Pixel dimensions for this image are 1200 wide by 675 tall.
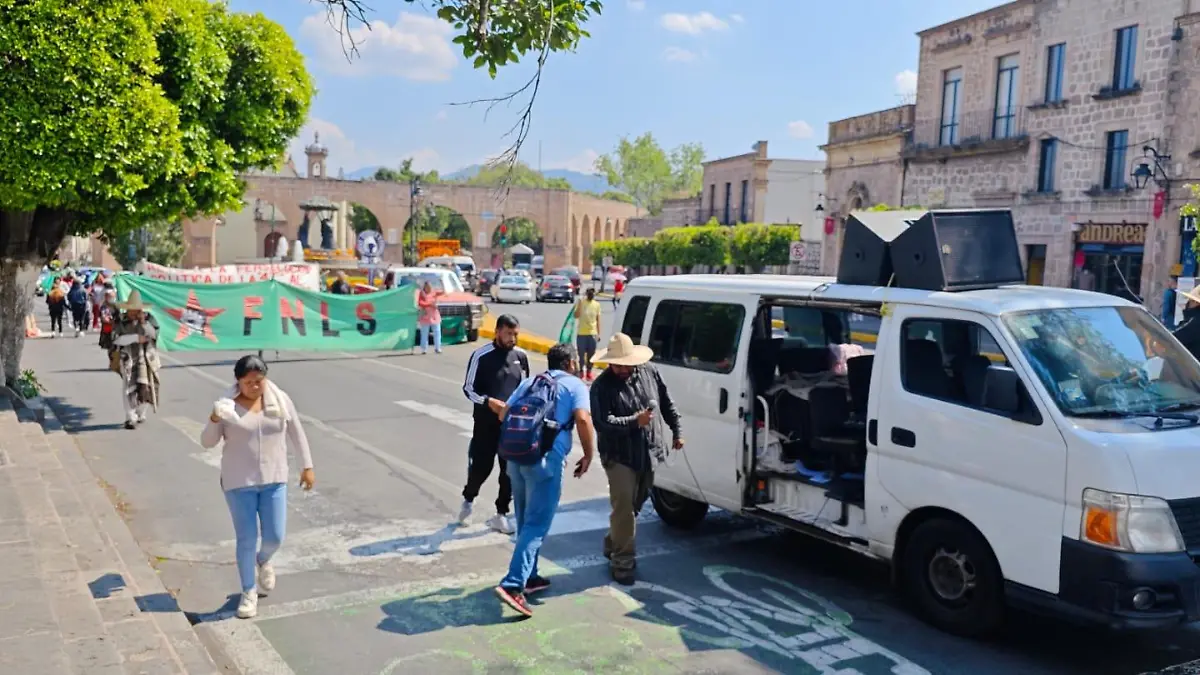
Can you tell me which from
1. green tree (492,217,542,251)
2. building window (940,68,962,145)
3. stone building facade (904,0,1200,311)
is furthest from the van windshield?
green tree (492,217,542,251)

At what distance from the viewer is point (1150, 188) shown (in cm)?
2731

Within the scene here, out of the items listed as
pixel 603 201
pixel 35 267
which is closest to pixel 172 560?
pixel 35 267

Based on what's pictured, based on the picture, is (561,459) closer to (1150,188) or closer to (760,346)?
(760,346)

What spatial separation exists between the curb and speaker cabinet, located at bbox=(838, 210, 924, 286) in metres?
4.51

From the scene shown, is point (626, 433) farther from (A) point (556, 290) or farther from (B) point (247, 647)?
(A) point (556, 290)

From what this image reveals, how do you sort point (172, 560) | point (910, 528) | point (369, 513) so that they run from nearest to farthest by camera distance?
point (910, 528) < point (172, 560) < point (369, 513)

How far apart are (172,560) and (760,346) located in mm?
4518

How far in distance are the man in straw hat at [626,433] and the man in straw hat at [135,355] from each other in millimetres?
7541

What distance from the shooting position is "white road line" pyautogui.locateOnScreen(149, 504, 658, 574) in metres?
7.44

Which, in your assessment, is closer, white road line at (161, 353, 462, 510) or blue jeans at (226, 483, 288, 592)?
blue jeans at (226, 483, 288, 592)

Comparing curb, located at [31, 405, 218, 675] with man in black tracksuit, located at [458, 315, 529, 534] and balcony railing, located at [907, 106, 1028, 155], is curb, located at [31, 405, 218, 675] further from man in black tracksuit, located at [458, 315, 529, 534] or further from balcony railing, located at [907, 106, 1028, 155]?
balcony railing, located at [907, 106, 1028, 155]

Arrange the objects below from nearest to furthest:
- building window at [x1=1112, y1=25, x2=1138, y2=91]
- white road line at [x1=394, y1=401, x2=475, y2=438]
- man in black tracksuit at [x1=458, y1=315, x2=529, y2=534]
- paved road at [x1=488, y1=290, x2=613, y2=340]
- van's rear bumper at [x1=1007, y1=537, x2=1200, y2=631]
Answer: van's rear bumper at [x1=1007, y1=537, x2=1200, y2=631] < man in black tracksuit at [x1=458, y1=315, x2=529, y2=534] < white road line at [x1=394, y1=401, x2=475, y2=438] < building window at [x1=1112, y1=25, x2=1138, y2=91] < paved road at [x1=488, y1=290, x2=613, y2=340]

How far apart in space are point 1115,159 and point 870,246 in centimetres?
2540

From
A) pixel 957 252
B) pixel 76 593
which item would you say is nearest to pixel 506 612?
pixel 76 593
